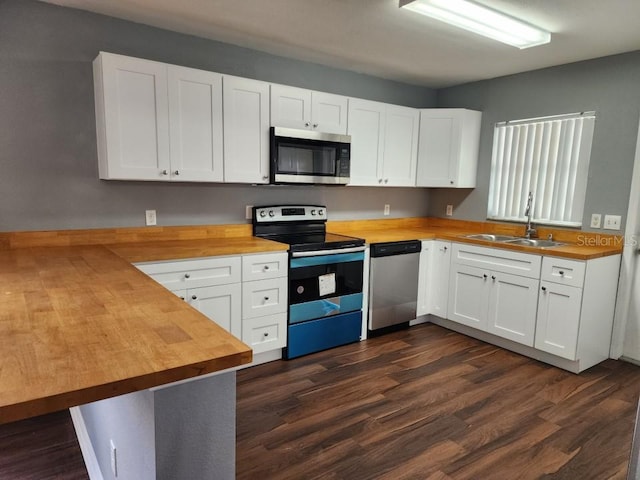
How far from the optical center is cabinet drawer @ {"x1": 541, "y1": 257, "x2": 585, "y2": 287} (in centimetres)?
288

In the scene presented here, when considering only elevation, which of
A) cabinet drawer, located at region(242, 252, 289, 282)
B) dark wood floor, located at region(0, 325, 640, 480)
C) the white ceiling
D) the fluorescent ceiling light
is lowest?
dark wood floor, located at region(0, 325, 640, 480)

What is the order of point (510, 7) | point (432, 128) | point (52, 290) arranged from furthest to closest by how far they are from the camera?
point (432, 128) < point (510, 7) < point (52, 290)

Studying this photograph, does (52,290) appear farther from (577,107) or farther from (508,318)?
(577,107)

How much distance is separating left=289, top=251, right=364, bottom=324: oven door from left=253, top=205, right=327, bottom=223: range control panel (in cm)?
57

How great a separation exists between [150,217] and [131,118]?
2.35ft

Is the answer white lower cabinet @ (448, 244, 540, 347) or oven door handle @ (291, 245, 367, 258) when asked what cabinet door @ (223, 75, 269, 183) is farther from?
white lower cabinet @ (448, 244, 540, 347)

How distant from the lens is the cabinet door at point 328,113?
3338mm

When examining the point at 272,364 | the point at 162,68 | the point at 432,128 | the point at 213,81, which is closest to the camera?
the point at 162,68

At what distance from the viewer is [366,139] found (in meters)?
3.71

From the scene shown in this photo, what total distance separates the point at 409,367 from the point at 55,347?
8.09ft

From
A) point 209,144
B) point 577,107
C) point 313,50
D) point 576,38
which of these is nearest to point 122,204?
point 209,144

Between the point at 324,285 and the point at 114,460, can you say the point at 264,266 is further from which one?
the point at 114,460

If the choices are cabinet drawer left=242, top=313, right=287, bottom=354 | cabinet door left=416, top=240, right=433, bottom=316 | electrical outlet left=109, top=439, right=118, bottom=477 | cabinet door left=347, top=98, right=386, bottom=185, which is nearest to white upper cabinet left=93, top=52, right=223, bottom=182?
cabinet drawer left=242, top=313, right=287, bottom=354

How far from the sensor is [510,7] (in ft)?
7.72
